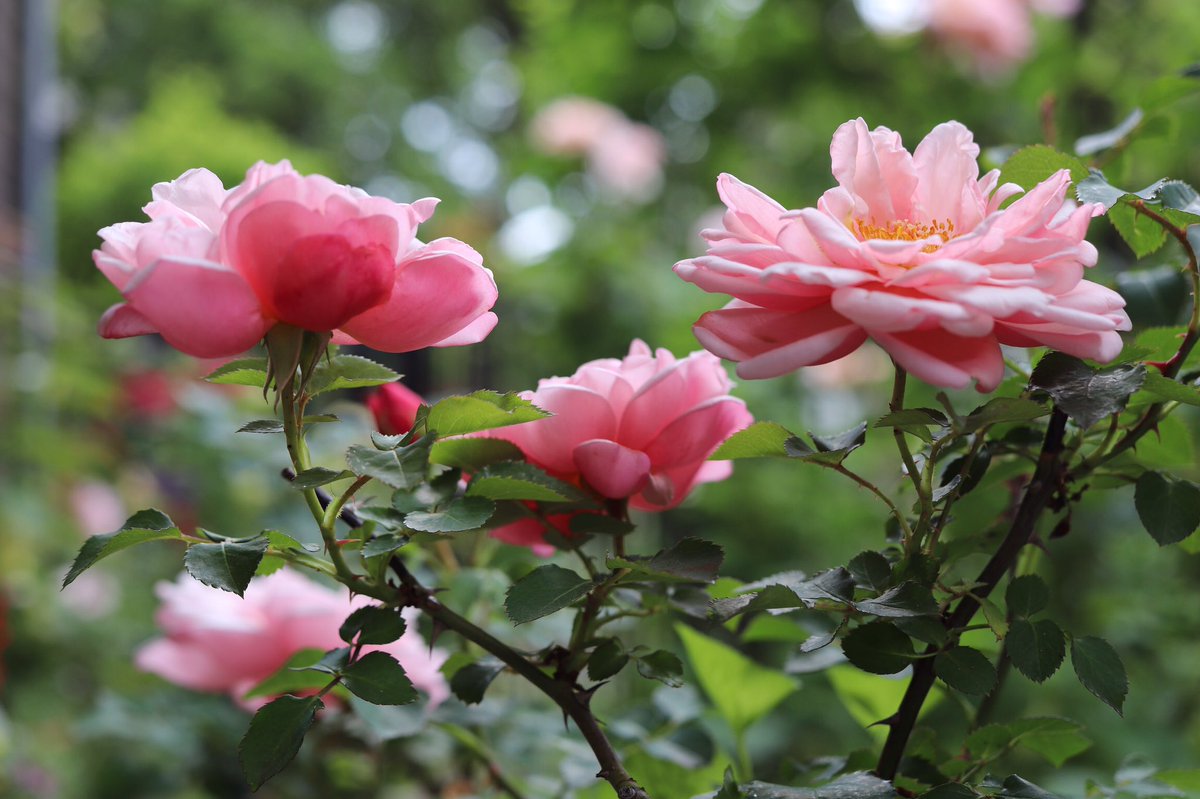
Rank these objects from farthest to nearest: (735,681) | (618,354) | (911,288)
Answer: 1. (618,354)
2. (735,681)
3. (911,288)

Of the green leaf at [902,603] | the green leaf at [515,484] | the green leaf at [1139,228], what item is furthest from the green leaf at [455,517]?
the green leaf at [1139,228]

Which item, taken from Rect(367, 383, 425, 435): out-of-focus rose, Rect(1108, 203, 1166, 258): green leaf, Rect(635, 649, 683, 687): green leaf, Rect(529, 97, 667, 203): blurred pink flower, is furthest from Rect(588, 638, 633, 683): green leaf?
Rect(529, 97, 667, 203): blurred pink flower

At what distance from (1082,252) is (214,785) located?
2.33ft

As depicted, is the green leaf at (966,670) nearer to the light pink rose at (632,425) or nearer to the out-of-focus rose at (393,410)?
the light pink rose at (632,425)

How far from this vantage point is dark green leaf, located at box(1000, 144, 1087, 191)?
1.16ft

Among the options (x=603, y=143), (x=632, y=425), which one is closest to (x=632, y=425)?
(x=632, y=425)

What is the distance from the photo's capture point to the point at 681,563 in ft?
1.14

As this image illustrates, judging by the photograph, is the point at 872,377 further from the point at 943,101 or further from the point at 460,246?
the point at 460,246

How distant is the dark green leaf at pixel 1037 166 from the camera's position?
35 cm

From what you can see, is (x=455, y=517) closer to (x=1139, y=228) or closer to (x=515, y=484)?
(x=515, y=484)

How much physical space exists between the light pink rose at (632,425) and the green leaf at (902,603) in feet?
0.29

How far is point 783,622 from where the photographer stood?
0.46m

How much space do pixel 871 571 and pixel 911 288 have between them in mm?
97

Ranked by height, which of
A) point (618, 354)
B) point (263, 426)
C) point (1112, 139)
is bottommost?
point (618, 354)
